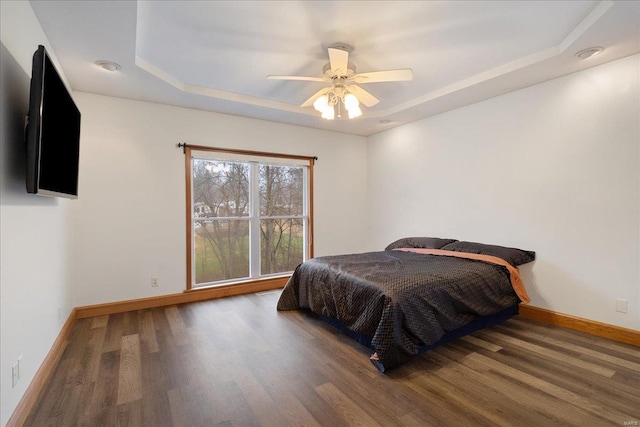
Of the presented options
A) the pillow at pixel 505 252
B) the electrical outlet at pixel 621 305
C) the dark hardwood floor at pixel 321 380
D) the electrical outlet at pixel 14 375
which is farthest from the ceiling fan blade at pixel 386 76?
the electrical outlet at pixel 14 375

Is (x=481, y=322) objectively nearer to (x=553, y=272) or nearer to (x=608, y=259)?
(x=553, y=272)

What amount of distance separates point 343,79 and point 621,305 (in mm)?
3265

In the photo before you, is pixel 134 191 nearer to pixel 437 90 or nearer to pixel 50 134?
pixel 50 134

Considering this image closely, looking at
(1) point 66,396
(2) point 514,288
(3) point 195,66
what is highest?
(3) point 195,66

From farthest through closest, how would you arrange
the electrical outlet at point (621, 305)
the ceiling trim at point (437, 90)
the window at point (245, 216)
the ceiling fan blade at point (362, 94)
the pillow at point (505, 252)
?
the window at point (245, 216) → the pillow at point (505, 252) → the ceiling fan blade at point (362, 94) → the electrical outlet at point (621, 305) → the ceiling trim at point (437, 90)

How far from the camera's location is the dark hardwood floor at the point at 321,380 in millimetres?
1754

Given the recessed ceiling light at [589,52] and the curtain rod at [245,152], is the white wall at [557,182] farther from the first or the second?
the curtain rod at [245,152]

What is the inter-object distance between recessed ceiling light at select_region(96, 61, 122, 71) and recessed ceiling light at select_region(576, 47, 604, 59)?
4163mm

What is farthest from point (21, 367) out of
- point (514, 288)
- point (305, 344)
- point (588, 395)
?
point (514, 288)

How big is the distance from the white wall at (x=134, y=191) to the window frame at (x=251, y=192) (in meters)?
0.07

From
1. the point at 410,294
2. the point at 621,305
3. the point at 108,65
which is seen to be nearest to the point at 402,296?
the point at 410,294

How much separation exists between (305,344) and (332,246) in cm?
266

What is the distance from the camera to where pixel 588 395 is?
192 centimetres

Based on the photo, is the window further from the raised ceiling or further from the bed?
the bed
